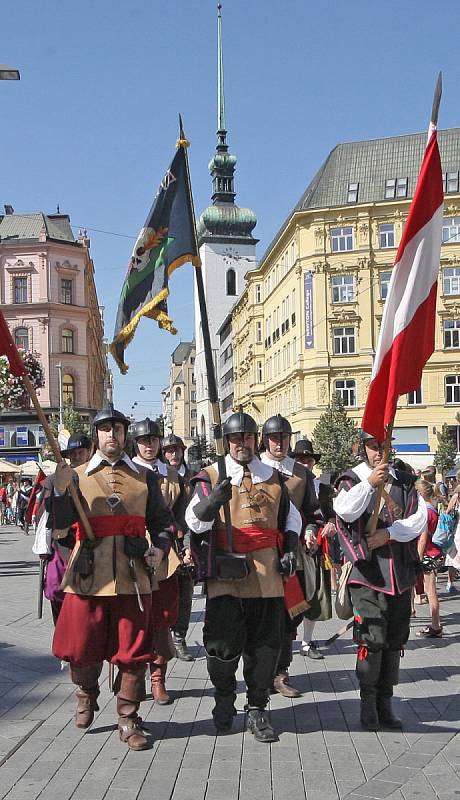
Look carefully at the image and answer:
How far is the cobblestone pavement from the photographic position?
5102mm

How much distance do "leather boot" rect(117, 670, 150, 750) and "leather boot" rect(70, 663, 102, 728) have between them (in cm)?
29

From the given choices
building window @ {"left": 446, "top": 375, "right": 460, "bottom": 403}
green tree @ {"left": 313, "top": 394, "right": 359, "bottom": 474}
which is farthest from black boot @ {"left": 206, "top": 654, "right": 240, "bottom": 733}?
building window @ {"left": 446, "top": 375, "right": 460, "bottom": 403}

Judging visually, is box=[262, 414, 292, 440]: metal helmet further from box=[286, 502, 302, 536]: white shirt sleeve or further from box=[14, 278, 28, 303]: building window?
box=[14, 278, 28, 303]: building window

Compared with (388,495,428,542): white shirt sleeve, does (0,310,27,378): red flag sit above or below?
above

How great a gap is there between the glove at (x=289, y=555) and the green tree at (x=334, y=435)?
41.1 metres

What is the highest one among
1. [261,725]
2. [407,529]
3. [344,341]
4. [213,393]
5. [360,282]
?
[360,282]

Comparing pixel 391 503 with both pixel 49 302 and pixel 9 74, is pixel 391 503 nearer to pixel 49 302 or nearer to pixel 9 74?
pixel 9 74

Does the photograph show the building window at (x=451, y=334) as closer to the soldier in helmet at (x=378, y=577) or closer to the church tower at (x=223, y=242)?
the soldier in helmet at (x=378, y=577)

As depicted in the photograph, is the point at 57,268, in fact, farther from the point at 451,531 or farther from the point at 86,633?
the point at 86,633

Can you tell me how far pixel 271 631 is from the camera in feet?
20.7

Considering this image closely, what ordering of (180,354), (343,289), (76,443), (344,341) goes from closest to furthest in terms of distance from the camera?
(76,443) < (344,341) < (343,289) < (180,354)

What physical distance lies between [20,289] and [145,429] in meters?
58.4

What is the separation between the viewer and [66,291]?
66.1 metres

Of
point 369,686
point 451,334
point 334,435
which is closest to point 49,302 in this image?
point 334,435
